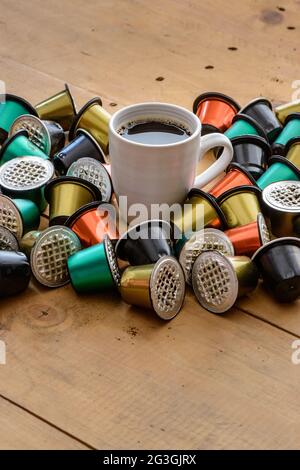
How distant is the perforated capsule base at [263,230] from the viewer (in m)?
0.98

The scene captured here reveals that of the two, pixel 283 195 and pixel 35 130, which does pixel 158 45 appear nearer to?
pixel 35 130

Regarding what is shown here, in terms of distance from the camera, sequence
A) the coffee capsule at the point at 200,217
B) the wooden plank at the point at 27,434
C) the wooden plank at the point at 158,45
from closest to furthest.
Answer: the wooden plank at the point at 27,434 < the coffee capsule at the point at 200,217 < the wooden plank at the point at 158,45

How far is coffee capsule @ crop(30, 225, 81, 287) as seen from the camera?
0.95 meters

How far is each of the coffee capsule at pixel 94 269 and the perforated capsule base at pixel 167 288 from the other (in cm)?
6

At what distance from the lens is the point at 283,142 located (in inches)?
46.3

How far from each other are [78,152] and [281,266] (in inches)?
13.1

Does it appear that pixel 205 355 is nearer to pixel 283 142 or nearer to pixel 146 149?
pixel 146 149

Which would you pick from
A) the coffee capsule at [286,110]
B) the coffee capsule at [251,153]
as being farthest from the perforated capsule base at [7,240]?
the coffee capsule at [286,110]

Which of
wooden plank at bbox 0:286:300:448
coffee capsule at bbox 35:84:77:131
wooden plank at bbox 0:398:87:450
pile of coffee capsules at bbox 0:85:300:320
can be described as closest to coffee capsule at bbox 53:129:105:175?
pile of coffee capsules at bbox 0:85:300:320

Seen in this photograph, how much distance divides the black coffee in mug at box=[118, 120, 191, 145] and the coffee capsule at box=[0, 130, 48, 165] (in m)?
0.14

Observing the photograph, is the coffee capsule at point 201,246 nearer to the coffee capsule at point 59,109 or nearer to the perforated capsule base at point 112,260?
the perforated capsule base at point 112,260

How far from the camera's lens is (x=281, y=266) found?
926 millimetres

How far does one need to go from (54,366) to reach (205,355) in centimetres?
16

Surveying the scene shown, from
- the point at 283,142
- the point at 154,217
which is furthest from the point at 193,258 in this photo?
the point at 283,142
